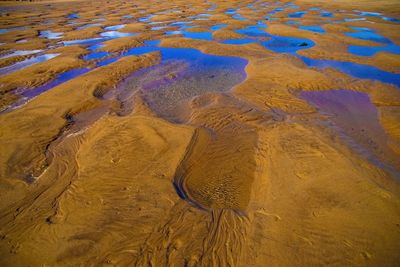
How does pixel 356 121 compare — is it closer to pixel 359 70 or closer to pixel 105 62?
pixel 359 70

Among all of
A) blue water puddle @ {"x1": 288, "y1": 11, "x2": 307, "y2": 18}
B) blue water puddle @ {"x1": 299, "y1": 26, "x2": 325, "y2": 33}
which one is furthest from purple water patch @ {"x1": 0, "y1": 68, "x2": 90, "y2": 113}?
blue water puddle @ {"x1": 288, "y1": 11, "x2": 307, "y2": 18}

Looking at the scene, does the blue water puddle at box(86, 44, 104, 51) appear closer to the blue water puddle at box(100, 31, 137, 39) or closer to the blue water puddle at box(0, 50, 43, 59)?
the blue water puddle at box(100, 31, 137, 39)

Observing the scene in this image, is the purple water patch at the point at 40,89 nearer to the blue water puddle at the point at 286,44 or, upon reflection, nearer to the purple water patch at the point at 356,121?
the purple water patch at the point at 356,121

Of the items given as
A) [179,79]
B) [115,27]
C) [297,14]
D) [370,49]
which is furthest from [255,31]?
[115,27]

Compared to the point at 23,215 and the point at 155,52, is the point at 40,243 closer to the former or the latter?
the point at 23,215

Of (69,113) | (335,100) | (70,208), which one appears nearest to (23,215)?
(70,208)
